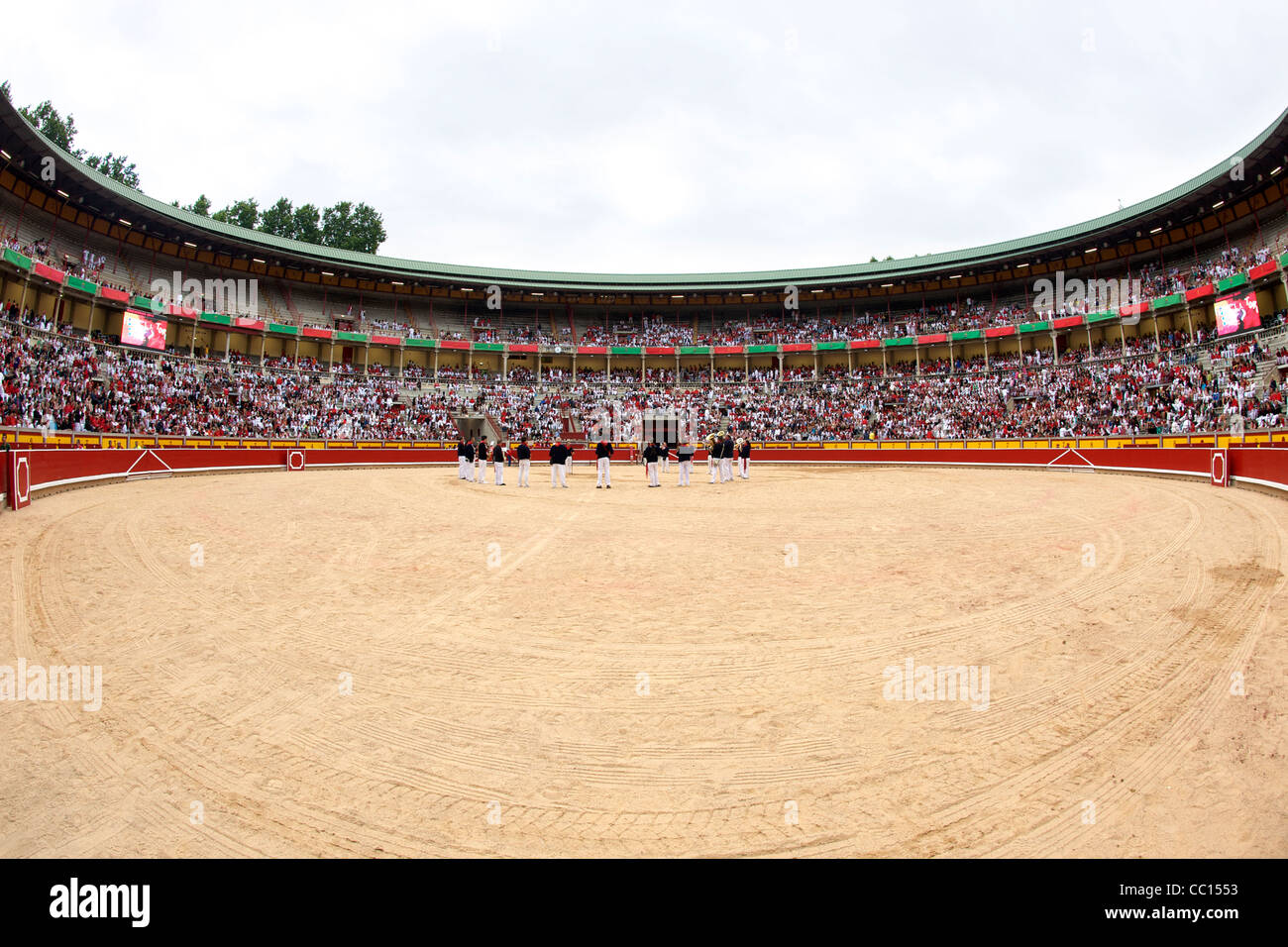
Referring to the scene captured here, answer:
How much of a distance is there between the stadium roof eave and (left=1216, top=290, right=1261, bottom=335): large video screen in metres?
7.70

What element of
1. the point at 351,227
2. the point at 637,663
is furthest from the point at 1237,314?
the point at 351,227

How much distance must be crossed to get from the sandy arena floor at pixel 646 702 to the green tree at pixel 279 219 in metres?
84.2

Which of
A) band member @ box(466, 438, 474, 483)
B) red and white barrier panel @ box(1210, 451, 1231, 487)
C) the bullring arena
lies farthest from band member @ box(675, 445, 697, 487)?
red and white barrier panel @ box(1210, 451, 1231, 487)

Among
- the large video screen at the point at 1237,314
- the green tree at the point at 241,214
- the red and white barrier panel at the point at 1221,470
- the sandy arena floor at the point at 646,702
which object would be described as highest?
the green tree at the point at 241,214

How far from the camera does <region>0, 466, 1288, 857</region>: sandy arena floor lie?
3211mm

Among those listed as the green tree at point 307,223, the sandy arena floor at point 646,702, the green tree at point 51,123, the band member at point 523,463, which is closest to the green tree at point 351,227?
the green tree at point 307,223

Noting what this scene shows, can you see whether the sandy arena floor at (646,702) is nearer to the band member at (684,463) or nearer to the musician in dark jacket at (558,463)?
the musician in dark jacket at (558,463)

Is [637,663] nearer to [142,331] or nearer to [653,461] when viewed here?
[653,461]

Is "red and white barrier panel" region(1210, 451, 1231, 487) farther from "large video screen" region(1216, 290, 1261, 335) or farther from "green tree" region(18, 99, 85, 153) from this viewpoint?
"green tree" region(18, 99, 85, 153)

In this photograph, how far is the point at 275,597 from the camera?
288 inches

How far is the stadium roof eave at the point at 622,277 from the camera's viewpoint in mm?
37812

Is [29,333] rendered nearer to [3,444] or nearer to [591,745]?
[3,444]

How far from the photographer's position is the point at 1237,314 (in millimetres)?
36031

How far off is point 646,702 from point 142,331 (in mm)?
49853
